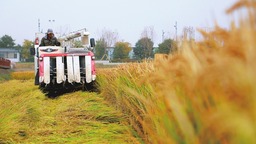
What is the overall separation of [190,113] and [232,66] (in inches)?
25.7

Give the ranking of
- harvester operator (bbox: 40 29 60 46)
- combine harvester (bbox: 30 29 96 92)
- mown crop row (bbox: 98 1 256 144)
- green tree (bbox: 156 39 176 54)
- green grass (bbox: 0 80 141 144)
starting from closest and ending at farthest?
mown crop row (bbox: 98 1 256 144), green tree (bbox: 156 39 176 54), green grass (bbox: 0 80 141 144), combine harvester (bbox: 30 29 96 92), harvester operator (bbox: 40 29 60 46)

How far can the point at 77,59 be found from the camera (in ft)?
30.9

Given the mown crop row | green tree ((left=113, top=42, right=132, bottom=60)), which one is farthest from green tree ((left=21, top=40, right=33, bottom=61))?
the mown crop row

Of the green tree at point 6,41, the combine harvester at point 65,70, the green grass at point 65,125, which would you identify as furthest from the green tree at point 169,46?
the green tree at point 6,41

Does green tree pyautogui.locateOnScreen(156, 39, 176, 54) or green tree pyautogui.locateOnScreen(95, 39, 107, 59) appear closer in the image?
green tree pyautogui.locateOnScreen(156, 39, 176, 54)

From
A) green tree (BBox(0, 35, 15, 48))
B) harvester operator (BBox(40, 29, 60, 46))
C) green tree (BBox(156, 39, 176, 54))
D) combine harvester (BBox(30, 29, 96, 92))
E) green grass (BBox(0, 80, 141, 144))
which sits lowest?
green grass (BBox(0, 80, 141, 144))

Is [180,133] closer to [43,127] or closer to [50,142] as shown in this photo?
[50,142]

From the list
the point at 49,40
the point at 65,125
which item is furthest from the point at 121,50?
the point at 65,125

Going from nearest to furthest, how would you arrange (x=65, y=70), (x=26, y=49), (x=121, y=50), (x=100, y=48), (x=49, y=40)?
(x=65, y=70) → (x=49, y=40) → (x=121, y=50) → (x=100, y=48) → (x=26, y=49)

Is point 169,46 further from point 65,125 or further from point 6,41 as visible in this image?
point 6,41

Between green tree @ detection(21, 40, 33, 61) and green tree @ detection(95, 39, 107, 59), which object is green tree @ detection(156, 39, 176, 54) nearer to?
green tree @ detection(95, 39, 107, 59)

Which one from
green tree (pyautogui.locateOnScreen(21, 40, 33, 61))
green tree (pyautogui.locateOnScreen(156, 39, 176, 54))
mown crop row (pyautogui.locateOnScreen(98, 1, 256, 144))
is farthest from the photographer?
green tree (pyautogui.locateOnScreen(21, 40, 33, 61))

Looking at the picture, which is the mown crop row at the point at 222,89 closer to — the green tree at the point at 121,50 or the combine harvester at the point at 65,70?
the combine harvester at the point at 65,70

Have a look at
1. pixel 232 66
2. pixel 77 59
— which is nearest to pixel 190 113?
pixel 232 66
